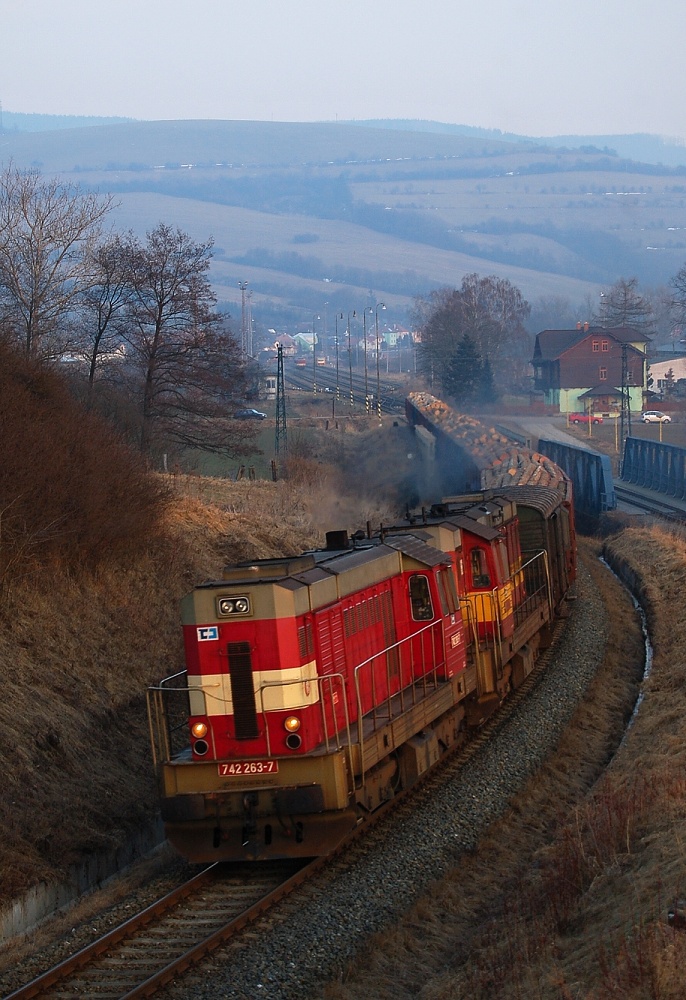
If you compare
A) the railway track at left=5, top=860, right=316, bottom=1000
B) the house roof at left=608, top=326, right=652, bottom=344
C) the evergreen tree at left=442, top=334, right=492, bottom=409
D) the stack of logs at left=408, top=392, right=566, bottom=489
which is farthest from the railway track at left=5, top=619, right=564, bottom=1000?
the house roof at left=608, top=326, right=652, bottom=344

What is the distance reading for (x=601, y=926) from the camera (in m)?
9.09

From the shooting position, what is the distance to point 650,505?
49.6 meters

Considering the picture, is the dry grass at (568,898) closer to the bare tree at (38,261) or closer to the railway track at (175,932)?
the railway track at (175,932)

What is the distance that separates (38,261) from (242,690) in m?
23.1

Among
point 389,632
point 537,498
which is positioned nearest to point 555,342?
point 537,498

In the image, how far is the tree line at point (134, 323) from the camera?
33219mm

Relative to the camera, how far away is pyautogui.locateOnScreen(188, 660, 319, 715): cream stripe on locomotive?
11875 millimetres

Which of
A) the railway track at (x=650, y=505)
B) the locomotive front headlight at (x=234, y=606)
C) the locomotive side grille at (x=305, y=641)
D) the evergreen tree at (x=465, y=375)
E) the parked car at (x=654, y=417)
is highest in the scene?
the evergreen tree at (x=465, y=375)

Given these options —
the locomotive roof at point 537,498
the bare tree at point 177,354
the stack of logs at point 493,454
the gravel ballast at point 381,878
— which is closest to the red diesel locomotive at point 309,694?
the gravel ballast at point 381,878

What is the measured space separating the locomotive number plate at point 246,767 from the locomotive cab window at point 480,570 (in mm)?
6663

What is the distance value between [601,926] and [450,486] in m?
38.9

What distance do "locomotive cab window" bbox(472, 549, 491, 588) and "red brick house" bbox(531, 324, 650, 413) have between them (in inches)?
3201

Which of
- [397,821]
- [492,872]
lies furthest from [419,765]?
[492,872]

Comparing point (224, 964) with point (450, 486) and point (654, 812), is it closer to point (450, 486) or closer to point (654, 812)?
point (654, 812)
